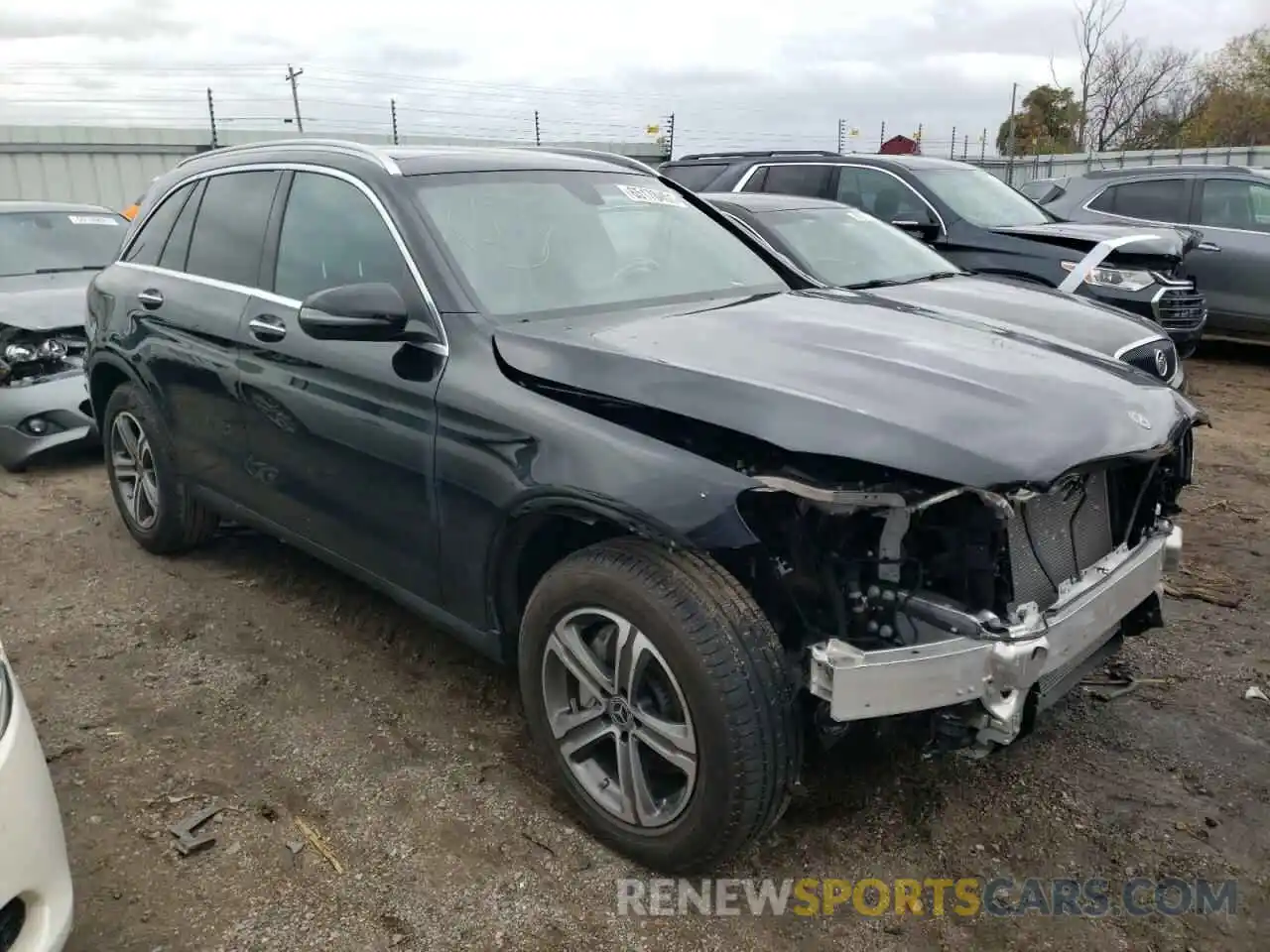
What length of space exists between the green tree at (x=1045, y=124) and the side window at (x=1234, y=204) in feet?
90.6

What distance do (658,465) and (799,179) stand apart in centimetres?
666

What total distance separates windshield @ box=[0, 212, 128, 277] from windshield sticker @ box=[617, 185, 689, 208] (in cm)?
460

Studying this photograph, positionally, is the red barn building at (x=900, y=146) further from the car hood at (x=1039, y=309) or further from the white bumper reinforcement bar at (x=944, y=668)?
the white bumper reinforcement bar at (x=944, y=668)

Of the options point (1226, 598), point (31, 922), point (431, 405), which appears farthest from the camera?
point (1226, 598)

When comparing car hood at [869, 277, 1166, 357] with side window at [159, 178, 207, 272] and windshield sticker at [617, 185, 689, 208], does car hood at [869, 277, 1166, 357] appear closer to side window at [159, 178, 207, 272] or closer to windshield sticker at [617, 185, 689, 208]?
windshield sticker at [617, 185, 689, 208]

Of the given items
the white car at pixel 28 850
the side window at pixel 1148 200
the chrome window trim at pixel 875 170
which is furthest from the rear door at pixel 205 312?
the side window at pixel 1148 200

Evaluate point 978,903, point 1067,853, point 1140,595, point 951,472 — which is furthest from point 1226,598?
point 951,472

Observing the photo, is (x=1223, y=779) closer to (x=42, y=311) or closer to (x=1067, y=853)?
(x=1067, y=853)

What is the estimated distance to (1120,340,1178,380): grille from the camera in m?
4.81

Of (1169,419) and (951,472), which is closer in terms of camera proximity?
(951,472)

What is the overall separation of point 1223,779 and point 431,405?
2533 mm

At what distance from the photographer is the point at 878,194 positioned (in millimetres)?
8203

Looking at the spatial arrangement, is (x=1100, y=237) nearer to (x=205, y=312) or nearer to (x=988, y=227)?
(x=988, y=227)

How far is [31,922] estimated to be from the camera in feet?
6.44
